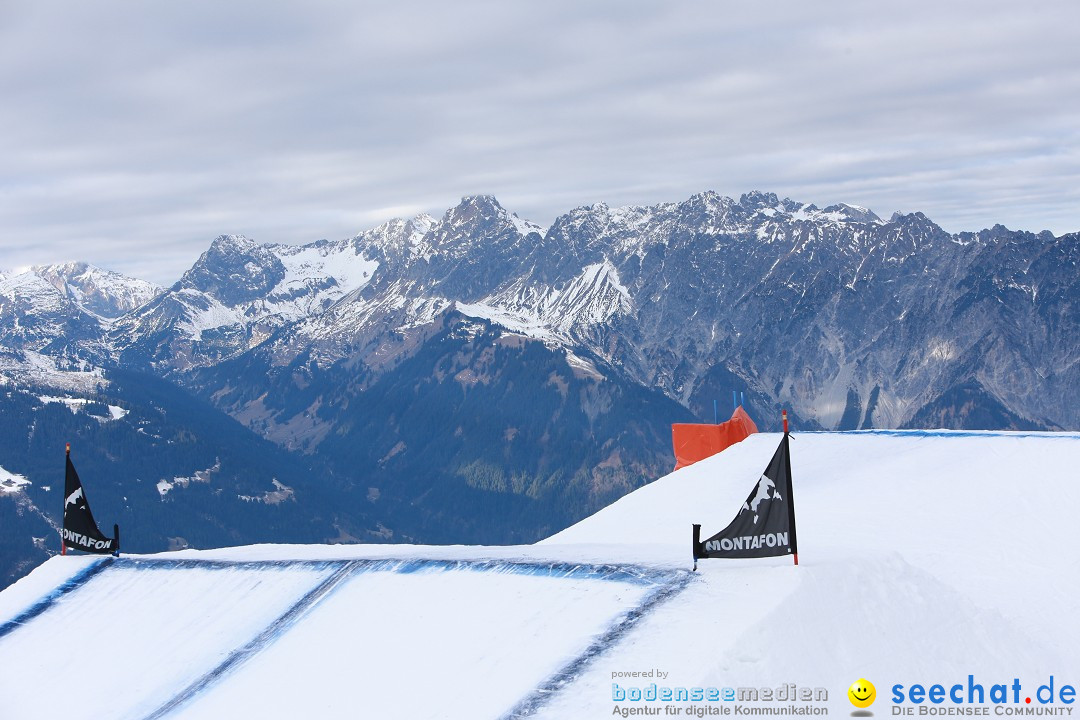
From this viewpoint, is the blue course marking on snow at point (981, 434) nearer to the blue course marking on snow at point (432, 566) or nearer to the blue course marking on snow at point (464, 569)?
the blue course marking on snow at point (432, 566)

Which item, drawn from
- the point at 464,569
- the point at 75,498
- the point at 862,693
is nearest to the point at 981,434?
the point at 464,569

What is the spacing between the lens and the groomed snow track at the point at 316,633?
92.7ft

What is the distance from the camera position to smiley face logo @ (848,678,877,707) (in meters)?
25.2

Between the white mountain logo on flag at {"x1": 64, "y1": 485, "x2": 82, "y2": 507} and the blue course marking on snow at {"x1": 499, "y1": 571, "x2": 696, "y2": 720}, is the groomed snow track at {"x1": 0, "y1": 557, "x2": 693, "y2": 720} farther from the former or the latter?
the white mountain logo on flag at {"x1": 64, "y1": 485, "x2": 82, "y2": 507}

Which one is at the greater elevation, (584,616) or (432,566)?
(432,566)

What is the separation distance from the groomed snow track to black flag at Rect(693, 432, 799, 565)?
159 cm

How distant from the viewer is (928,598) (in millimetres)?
28906

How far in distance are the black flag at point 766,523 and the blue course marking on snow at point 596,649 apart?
1426 mm

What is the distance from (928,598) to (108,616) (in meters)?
25.7

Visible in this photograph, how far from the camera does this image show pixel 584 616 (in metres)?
29.2

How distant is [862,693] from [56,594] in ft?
94.8

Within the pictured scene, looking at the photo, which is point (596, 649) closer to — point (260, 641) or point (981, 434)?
Result: point (260, 641)

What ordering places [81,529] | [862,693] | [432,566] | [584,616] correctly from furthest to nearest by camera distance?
[81,529] < [432,566] < [584,616] < [862,693]

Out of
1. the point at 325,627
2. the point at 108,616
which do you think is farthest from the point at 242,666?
the point at 108,616
